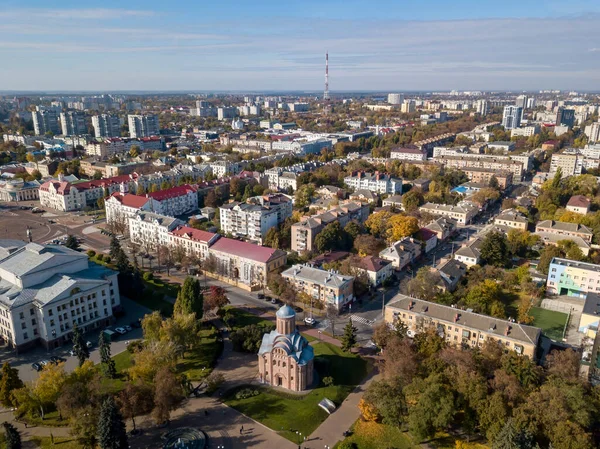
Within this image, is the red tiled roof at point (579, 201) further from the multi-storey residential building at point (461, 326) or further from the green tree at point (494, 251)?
the multi-storey residential building at point (461, 326)

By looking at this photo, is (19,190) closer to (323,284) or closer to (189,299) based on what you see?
(189,299)

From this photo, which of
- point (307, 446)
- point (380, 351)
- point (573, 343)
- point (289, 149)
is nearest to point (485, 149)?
point (289, 149)

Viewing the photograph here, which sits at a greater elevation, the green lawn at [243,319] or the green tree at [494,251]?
the green tree at [494,251]

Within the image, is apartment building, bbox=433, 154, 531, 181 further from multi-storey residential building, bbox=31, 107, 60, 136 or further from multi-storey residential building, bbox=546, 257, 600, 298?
multi-storey residential building, bbox=31, 107, 60, 136

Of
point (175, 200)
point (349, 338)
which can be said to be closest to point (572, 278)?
point (349, 338)

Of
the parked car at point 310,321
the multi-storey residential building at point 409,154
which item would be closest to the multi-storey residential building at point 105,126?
the multi-storey residential building at point 409,154
